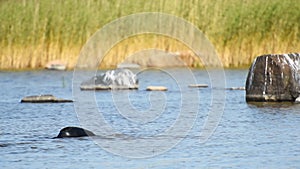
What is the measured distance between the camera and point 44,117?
50.6 ft

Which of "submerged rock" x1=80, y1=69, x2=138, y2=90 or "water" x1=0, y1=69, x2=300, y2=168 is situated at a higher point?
"submerged rock" x1=80, y1=69, x2=138, y2=90

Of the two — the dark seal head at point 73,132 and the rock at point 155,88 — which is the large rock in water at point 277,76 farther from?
the dark seal head at point 73,132

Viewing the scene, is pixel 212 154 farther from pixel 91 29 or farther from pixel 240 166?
pixel 91 29

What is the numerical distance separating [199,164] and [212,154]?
2.26 feet

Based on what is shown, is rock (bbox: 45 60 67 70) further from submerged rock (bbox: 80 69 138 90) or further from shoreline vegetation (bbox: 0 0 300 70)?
submerged rock (bbox: 80 69 138 90)

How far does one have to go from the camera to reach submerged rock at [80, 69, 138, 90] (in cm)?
2098

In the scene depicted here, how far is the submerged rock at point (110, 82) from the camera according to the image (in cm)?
2098

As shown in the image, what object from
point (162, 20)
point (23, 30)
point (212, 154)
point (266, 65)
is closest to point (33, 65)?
point (23, 30)

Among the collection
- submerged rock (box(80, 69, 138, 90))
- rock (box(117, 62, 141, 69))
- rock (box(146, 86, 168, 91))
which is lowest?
rock (box(146, 86, 168, 91))

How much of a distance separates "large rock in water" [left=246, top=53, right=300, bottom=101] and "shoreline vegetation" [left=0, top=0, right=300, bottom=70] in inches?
347

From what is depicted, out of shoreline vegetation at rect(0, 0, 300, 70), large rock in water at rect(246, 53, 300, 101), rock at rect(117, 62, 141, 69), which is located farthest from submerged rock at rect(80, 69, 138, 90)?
rock at rect(117, 62, 141, 69)

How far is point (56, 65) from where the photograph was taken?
26.6 m

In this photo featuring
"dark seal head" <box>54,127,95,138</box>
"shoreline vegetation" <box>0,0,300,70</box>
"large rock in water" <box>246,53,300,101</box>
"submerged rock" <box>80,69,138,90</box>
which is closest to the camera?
"dark seal head" <box>54,127,95,138</box>

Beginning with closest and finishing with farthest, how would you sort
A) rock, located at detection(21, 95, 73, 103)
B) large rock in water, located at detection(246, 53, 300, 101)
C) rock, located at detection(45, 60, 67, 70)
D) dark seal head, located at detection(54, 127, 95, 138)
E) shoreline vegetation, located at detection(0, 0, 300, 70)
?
dark seal head, located at detection(54, 127, 95, 138), large rock in water, located at detection(246, 53, 300, 101), rock, located at detection(21, 95, 73, 103), shoreline vegetation, located at detection(0, 0, 300, 70), rock, located at detection(45, 60, 67, 70)
